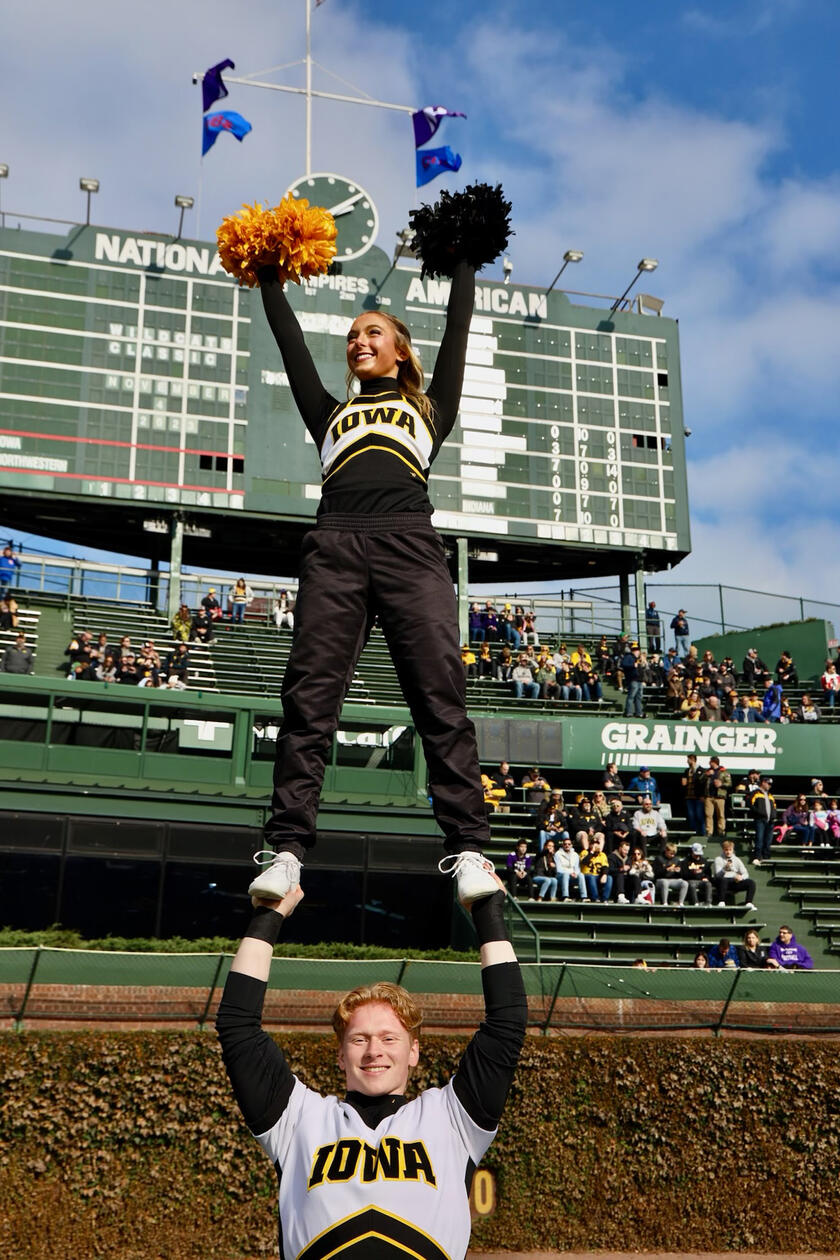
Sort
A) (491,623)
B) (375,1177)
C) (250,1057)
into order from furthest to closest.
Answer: (491,623) → (250,1057) → (375,1177)

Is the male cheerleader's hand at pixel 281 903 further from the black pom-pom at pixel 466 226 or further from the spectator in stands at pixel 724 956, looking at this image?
the spectator in stands at pixel 724 956

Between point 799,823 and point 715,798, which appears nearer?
point 715,798

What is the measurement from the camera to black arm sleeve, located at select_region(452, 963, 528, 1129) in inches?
117

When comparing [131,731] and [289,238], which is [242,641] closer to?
[131,731]

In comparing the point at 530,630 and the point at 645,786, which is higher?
the point at 530,630

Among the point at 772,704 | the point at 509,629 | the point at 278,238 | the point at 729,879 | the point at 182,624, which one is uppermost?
the point at 509,629

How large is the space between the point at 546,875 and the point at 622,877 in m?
1.27

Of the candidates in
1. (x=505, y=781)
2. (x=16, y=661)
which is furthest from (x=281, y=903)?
(x=16, y=661)

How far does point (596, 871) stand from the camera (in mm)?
19344

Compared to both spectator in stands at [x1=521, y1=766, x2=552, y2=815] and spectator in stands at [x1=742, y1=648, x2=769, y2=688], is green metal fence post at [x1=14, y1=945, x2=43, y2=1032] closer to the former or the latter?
spectator in stands at [x1=521, y1=766, x2=552, y2=815]

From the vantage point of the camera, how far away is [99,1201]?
1230cm

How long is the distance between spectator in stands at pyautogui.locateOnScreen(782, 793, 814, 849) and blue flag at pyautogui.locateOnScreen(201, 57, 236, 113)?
21.6 meters

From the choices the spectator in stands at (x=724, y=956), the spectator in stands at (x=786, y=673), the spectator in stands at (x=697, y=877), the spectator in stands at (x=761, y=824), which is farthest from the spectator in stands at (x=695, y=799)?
the spectator in stands at (x=786, y=673)

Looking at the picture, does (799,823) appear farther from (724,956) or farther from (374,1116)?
(374,1116)
